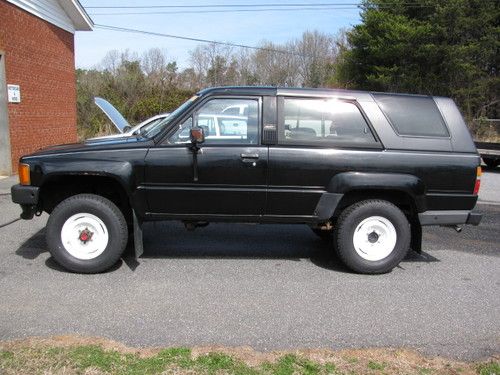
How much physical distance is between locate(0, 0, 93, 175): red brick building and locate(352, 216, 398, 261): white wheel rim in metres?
9.10

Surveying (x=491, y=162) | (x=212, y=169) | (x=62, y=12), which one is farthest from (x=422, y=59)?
(x=212, y=169)

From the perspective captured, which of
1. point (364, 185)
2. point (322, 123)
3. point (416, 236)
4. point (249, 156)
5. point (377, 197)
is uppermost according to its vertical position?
point (322, 123)

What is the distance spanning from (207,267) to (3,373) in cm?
261

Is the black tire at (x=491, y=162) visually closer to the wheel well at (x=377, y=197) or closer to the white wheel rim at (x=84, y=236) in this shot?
the wheel well at (x=377, y=197)

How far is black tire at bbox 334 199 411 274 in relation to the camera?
5.40 meters

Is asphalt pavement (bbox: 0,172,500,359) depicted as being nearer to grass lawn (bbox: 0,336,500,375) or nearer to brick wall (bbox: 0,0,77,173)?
grass lawn (bbox: 0,336,500,375)

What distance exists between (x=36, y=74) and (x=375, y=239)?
429 inches

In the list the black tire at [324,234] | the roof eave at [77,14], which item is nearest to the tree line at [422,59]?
the roof eave at [77,14]

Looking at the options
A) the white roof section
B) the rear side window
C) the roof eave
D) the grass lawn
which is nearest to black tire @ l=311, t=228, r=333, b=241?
the rear side window

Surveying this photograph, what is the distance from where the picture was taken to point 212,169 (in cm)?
523

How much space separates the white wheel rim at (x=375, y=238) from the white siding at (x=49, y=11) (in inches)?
395

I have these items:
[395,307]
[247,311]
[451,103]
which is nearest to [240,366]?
[247,311]

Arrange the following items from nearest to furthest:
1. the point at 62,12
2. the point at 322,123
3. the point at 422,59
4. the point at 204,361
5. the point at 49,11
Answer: the point at 204,361, the point at 322,123, the point at 49,11, the point at 62,12, the point at 422,59

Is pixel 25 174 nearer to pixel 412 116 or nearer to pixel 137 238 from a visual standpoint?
pixel 137 238
